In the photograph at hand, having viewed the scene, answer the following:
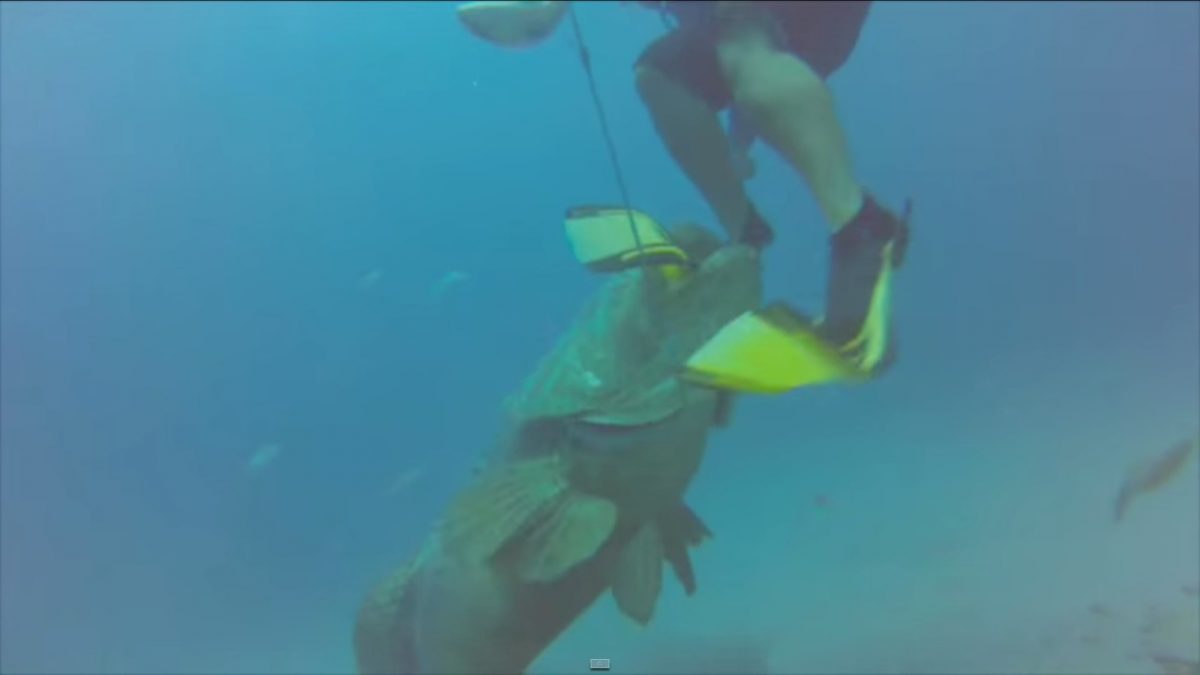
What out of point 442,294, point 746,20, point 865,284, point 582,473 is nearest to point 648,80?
point 746,20

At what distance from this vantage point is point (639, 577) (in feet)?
9.39

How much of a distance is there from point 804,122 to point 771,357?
2.03ft

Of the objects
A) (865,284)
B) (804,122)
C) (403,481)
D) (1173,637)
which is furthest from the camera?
(403,481)

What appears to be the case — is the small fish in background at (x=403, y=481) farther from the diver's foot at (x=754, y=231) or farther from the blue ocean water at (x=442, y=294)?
the diver's foot at (x=754, y=231)

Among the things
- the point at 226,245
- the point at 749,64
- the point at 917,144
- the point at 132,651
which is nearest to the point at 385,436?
the point at 226,245

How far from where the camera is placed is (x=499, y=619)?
9.65 ft

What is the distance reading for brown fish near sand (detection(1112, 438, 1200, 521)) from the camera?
18.0 feet

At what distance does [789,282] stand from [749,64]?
5848mm

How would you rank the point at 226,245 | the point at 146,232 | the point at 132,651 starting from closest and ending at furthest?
1. the point at 132,651
2. the point at 146,232
3. the point at 226,245

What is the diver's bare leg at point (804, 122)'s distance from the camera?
91.1 inches

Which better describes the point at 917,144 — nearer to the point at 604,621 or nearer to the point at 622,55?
the point at 622,55

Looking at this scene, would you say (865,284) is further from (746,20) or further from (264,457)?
(264,457)

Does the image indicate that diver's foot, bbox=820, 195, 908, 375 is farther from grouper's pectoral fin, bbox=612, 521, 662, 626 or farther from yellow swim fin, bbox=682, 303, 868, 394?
grouper's pectoral fin, bbox=612, 521, 662, 626

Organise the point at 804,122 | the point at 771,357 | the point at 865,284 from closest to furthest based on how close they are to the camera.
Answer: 1. the point at 771,357
2. the point at 865,284
3. the point at 804,122
